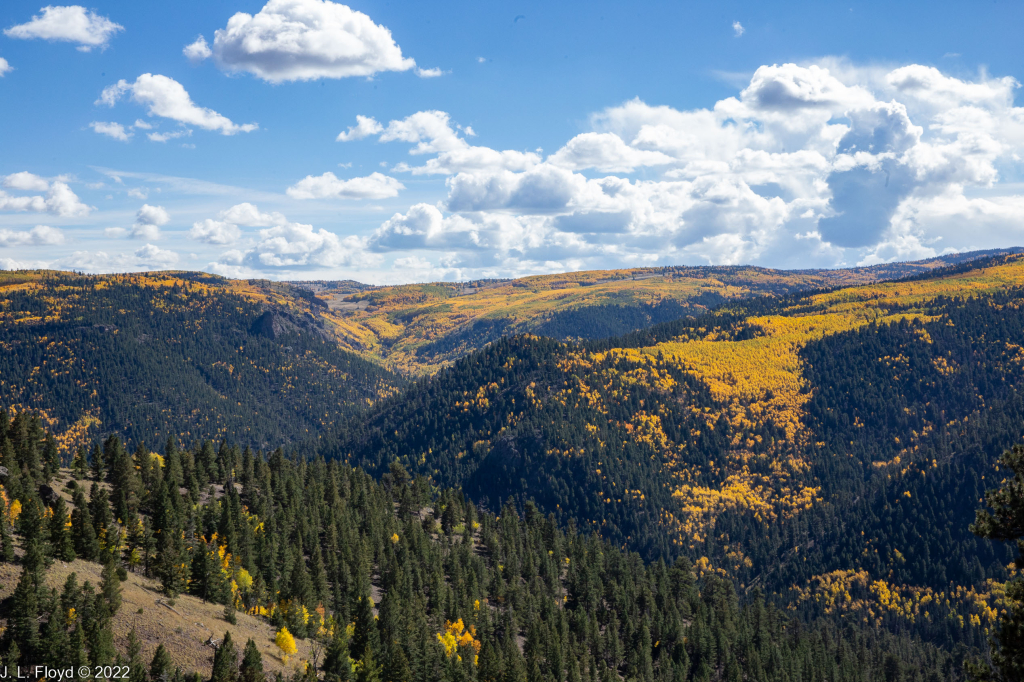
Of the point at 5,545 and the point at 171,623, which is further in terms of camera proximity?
the point at 171,623

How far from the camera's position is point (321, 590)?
122 metres

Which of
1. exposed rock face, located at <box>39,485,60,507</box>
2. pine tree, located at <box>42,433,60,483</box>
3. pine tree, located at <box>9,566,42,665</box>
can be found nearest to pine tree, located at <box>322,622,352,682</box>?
pine tree, located at <box>9,566,42,665</box>

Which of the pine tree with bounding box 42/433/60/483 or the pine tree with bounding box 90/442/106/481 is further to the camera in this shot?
the pine tree with bounding box 90/442/106/481

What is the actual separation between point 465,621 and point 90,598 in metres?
75.8

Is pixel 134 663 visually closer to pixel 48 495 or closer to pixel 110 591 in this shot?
pixel 110 591

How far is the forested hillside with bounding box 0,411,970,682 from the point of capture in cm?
7975

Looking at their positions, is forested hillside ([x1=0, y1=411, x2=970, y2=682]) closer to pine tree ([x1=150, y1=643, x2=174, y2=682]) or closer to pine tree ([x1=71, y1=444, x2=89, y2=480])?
pine tree ([x1=150, y1=643, x2=174, y2=682])

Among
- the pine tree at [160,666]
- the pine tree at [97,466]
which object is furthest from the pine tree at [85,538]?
the pine tree at [97,466]

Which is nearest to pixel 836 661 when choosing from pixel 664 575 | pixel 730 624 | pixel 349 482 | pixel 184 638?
pixel 730 624

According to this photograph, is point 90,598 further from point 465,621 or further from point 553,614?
point 553,614

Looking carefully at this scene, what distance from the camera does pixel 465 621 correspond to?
13888 cm

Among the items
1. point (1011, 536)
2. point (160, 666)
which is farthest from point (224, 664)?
point (1011, 536)

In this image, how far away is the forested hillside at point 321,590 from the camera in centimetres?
7975

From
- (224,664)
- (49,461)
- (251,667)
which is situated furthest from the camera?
(49,461)
